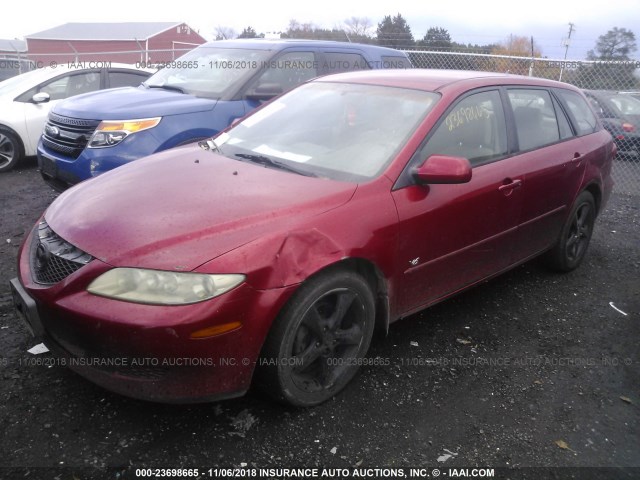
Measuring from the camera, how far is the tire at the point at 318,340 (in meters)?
2.46

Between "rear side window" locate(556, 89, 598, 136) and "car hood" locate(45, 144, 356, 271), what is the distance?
2.71 metres

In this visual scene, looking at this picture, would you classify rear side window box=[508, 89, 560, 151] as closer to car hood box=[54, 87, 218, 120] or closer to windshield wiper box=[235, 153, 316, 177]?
windshield wiper box=[235, 153, 316, 177]

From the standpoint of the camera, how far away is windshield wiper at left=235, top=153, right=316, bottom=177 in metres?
2.98

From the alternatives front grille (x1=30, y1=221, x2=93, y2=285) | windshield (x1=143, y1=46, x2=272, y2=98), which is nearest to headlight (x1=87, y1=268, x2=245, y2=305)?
front grille (x1=30, y1=221, x2=93, y2=285)

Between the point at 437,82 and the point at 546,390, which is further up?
the point at 437,82

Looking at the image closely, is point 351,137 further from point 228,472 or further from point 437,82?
point 228,472

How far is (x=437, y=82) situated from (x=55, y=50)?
56.4m

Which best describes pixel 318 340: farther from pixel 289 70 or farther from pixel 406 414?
pixel 289 70

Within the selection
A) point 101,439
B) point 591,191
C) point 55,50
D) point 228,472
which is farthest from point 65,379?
point 55,50

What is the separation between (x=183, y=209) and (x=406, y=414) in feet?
5.02

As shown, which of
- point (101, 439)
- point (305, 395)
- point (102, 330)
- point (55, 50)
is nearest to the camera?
point (102, 330)

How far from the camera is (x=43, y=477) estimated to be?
2.23m

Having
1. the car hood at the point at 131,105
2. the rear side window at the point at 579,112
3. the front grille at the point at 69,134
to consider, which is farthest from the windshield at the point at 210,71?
the rear side window at the point at 579,112

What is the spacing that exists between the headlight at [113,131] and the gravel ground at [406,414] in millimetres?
1632
